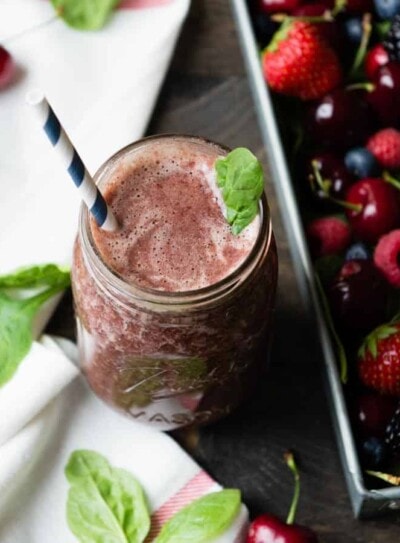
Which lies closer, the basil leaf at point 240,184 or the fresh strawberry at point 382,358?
the basil leaf at point 240,184

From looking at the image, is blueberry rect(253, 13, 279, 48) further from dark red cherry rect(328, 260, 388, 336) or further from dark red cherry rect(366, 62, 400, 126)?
dark red cherry rect(328, 260, 388, 336)

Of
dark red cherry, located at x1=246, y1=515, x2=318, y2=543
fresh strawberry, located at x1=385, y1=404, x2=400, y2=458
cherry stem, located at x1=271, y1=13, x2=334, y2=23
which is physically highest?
cherry stem, located at x1=271, y1=13, x2=334, y2=23

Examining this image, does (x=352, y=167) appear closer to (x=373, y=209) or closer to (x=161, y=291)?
(x=373, y=209)

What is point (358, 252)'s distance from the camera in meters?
1.10

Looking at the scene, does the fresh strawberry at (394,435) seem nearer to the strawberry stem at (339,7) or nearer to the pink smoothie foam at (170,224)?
the pink smoothie foam at (170,224)

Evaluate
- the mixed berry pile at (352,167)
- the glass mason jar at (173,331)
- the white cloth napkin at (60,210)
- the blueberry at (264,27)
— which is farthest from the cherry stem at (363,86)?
the glass mason jar at (173,331)

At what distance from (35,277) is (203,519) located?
0.29 metres

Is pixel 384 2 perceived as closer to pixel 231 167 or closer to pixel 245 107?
pixel 245 107

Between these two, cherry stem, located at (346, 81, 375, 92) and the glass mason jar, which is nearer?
the glass mason jar

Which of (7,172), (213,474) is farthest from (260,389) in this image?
(7,172)

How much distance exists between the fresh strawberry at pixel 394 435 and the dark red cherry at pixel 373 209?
200mm

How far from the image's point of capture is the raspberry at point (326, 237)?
3.63 feet

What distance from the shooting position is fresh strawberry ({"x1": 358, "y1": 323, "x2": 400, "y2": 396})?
40.6 inches

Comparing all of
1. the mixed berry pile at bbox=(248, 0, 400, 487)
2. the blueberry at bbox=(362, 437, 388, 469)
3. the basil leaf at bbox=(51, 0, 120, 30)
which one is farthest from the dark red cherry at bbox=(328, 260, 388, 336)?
the basil leaf at bbox=(51, 0, 120, 30)
